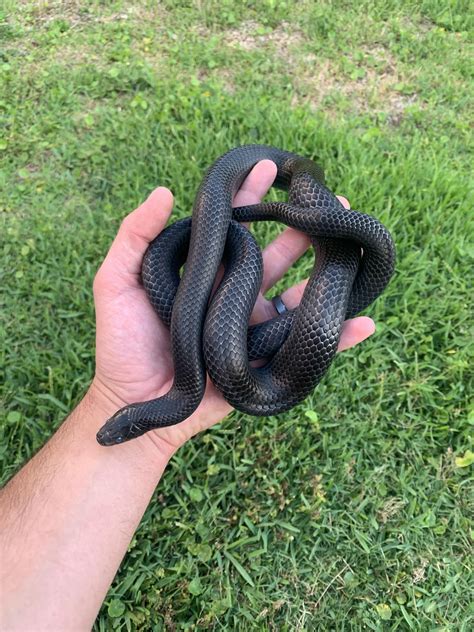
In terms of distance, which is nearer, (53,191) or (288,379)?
(288,379)

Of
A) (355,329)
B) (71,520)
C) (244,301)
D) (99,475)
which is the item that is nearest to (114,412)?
(99,475)

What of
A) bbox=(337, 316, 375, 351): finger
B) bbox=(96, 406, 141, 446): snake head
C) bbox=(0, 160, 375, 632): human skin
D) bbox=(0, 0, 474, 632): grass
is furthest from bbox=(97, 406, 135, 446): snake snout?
bbox=(337, 316, 375, 351): finger

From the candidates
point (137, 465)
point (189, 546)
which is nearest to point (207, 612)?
point (189, 546)

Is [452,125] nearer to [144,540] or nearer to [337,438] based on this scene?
[337,438]

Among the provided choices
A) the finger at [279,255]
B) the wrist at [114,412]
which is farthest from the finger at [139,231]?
the finger at [279,255]

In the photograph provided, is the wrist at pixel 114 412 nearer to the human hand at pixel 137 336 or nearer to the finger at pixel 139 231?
the human hand at pixel 137 336

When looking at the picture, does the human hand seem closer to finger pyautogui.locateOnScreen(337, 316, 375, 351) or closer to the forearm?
finger pyautogui.locateOnScreen(337, 316, 375, 351)

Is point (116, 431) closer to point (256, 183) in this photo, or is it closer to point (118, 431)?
point (118, 431)
